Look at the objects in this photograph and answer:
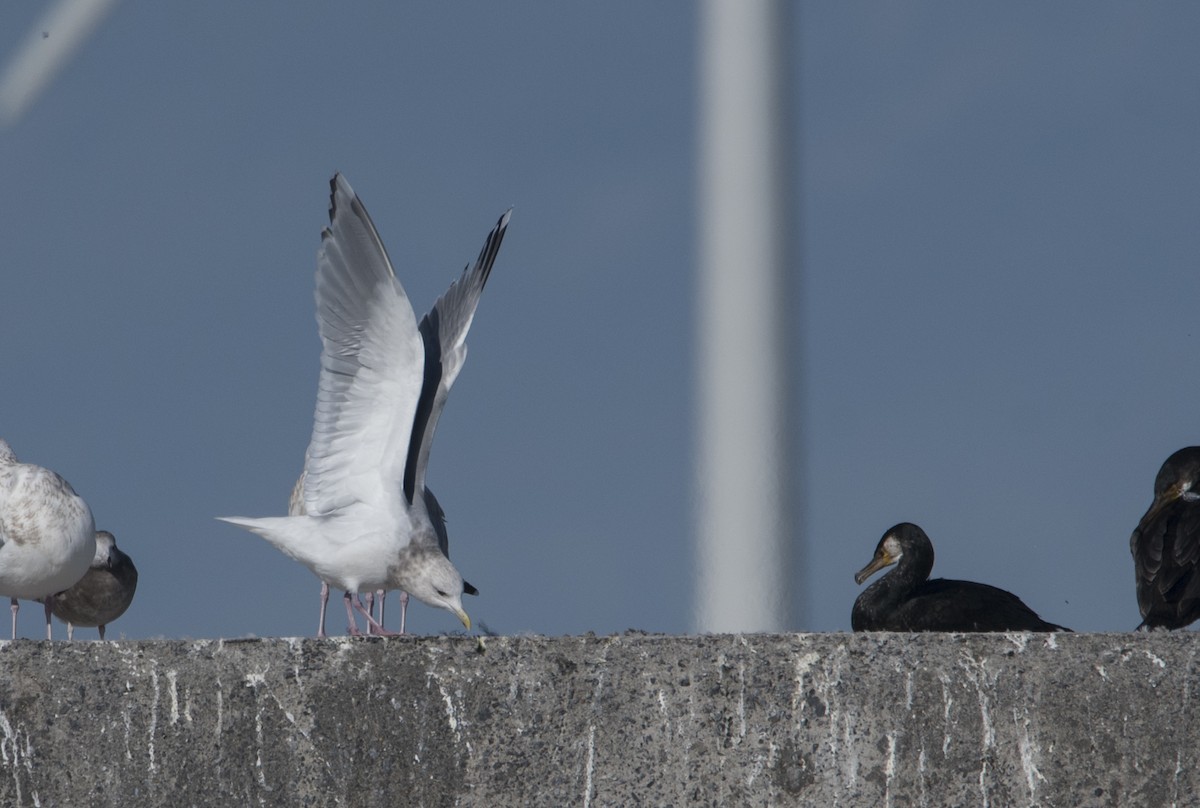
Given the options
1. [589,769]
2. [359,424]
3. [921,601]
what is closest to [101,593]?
[359,424]

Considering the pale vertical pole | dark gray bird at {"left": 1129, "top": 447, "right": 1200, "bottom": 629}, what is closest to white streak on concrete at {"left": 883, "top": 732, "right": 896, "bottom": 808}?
dark gray bird at {"left": 1129, "top": 447, "right": 1200, "bottom": 629}

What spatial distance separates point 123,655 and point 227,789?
64 centimetres

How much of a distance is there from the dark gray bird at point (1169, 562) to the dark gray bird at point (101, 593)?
7.04 metres

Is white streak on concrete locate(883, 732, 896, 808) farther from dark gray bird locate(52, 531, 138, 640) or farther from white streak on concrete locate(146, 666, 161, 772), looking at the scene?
dark gray bird locate(52, 531, 138, 640)

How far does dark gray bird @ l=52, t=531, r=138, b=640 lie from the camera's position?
14312 mm

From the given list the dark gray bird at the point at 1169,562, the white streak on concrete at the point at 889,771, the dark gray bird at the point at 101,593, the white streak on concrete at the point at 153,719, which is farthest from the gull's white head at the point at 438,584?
the dark gray bird at the point at 101,593

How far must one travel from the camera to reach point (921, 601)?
39.4 ft

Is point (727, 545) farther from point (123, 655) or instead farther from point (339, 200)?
point (123, 655)

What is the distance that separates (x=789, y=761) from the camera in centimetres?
778

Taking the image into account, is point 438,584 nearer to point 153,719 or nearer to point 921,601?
point 153,719

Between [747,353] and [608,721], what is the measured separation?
5208mm

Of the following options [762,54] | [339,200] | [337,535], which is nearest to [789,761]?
[337,535]

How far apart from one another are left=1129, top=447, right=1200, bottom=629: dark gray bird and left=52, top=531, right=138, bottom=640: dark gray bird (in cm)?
704

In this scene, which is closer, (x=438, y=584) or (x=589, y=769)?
(x=589, y=769)
